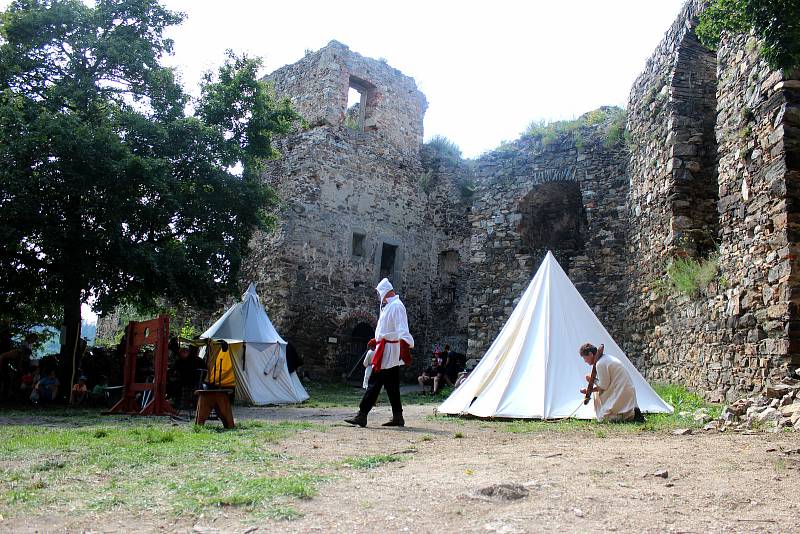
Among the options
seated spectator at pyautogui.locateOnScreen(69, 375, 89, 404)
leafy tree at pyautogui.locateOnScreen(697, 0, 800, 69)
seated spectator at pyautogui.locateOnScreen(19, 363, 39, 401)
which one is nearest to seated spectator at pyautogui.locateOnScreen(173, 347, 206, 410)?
seated spectator at pyautogui.locateOnScreen(69, 375, 89, 404)

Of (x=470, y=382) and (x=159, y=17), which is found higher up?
(x=159, y=17)

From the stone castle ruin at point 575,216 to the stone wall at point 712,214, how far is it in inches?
1.1

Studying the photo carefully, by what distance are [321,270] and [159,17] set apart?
852cm

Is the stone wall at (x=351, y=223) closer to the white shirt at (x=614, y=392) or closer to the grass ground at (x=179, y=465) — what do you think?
the grass ground at (x=179, y=465)

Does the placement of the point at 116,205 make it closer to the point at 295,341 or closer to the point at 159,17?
the point at 159,17

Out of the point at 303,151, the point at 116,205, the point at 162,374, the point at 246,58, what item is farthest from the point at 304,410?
the point at 303,151

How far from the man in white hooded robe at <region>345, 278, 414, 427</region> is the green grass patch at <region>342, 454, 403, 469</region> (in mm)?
2494

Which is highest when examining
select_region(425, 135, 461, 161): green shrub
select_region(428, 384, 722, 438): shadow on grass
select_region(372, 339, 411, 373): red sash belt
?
select_region(425, 135, 461, 161): green shrub

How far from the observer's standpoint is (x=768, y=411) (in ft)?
21.2

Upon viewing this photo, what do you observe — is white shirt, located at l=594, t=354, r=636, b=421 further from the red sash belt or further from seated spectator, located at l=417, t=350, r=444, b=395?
seated spectator, located at l=417, t=350, r=444, b=395

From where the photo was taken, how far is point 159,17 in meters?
13.4

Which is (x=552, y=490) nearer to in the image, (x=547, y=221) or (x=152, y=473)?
(x=152, y=473)

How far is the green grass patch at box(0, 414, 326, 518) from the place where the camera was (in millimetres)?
3506

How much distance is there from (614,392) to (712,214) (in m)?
4.74
